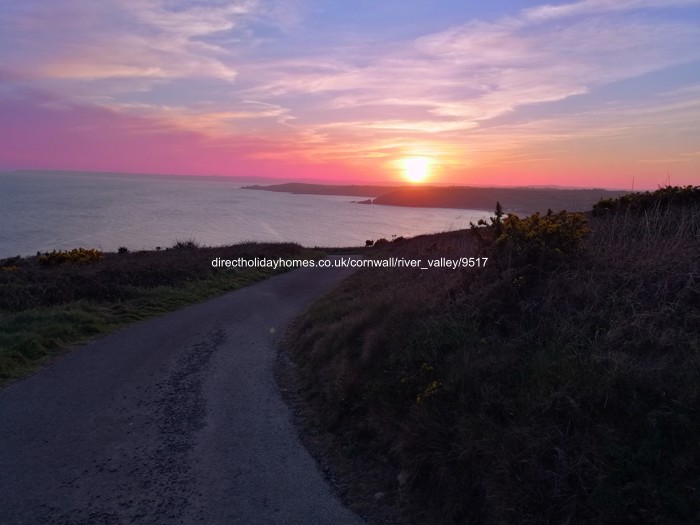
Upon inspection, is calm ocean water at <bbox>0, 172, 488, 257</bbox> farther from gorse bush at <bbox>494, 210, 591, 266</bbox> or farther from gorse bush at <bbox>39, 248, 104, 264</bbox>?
gorse bush at <bbox>494, 210, 591, 266</bbox>

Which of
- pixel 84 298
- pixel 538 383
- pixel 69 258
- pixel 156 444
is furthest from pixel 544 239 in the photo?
pixel 69 258

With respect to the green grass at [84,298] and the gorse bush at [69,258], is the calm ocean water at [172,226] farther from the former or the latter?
the green grass at [84,298]

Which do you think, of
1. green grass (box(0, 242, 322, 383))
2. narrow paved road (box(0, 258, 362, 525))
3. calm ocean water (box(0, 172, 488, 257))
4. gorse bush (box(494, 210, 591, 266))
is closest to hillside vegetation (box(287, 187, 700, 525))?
gorse bush (box(494, 210, 591, 266))

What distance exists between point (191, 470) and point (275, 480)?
868 millimetres

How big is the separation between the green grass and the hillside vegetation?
5.03 m

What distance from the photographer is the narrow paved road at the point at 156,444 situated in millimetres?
4453

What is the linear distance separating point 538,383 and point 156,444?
403 centimetres

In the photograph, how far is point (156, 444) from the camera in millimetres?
5762

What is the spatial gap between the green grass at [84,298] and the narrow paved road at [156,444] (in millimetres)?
685

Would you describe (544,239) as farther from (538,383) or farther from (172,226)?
(172,226)

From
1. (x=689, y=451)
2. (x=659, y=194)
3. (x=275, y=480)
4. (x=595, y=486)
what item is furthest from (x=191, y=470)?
(x=659, y=194)

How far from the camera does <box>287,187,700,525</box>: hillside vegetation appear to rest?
12.0 ft

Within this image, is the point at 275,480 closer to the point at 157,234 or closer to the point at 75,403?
the point at 75,403

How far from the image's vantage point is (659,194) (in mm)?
9602
